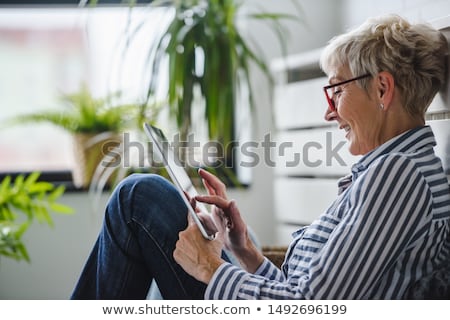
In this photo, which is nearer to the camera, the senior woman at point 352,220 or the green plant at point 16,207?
the senior woman at point 352,220

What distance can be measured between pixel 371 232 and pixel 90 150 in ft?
6.89

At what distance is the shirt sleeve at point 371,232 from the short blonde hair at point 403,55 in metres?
0.24

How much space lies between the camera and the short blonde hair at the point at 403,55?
1.49 meters

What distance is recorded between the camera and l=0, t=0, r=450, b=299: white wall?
329 centimetres

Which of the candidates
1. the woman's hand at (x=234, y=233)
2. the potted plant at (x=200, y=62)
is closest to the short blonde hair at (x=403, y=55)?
the woman's hand at (x=234, y=233)

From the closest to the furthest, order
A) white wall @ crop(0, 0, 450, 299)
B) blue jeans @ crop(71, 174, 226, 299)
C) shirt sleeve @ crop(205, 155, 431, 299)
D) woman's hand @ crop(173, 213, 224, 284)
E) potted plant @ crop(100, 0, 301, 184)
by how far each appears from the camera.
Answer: shirt sleeve @ crop(205, 155, 431, 299) → woman's hand @ crop(173, 213, 224, 284) → blue jeans @ crop(71, 174, 226, 299) → potted plant @ crop(100, 0, 301, 184) → white wall @ crop(0, 0, 450, 299)

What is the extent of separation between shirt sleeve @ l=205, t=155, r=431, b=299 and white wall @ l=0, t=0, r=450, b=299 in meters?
1.88

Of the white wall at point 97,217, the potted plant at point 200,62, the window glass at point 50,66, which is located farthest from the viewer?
A: the window glass at point 50,66

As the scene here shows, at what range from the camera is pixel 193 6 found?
2.84 meters

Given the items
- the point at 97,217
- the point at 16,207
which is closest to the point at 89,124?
the point at 97,217

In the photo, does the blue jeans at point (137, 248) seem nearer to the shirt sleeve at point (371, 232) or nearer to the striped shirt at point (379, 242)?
the striped shirt at point (379, 242)

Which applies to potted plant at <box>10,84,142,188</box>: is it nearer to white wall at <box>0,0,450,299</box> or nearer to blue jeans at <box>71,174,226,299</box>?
white wall at <box>0,0,450,299</box>

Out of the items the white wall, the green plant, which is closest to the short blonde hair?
the white wall

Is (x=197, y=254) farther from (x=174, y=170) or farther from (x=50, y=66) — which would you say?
(x=50, y=66)
